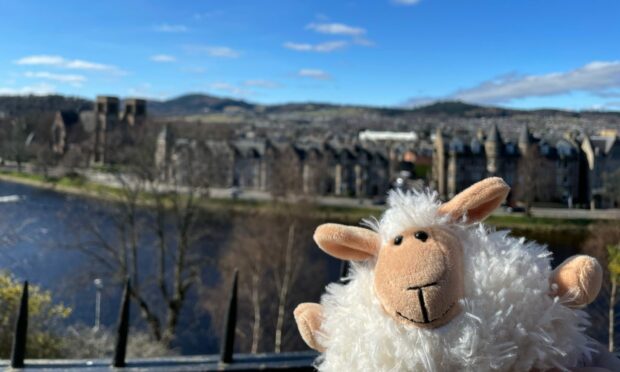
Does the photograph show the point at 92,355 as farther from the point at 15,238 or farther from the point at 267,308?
the point at 267,308

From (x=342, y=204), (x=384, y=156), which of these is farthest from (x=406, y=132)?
(x=342, y=204)

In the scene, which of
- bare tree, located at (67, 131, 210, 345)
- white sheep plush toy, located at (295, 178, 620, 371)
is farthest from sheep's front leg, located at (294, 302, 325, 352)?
bare tree, located at (67, 131, 210, 345)

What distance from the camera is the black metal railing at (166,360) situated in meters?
2.61

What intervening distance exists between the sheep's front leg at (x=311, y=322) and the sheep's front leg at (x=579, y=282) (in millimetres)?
705

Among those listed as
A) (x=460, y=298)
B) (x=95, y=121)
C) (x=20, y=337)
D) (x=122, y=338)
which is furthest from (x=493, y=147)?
(x=95, y=121)

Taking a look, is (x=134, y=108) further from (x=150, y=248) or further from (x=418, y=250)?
(x=418, y=250)

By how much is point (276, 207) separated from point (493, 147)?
1800 centimetres

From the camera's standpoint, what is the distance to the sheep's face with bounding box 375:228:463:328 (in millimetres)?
1383

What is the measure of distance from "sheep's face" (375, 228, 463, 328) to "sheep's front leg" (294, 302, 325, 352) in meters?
0.32

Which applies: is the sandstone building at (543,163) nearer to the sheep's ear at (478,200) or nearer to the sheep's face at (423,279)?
the sheep's ear at (478,200)

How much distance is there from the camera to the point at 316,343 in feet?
5.75

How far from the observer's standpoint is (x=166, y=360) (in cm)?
276

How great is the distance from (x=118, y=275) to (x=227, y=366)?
10148mm

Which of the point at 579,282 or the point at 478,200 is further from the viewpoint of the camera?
the point at 478,200
